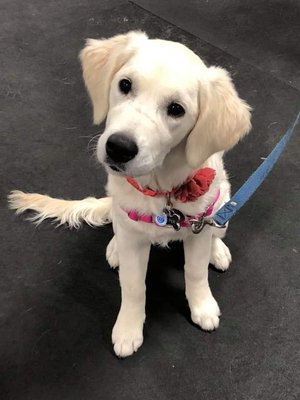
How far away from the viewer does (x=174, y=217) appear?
4.02ft

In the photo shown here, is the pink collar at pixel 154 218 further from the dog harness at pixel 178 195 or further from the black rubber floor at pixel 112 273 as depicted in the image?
the black rubber floor at pixel 112 273

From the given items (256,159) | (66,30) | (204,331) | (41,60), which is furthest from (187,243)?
(66,30)

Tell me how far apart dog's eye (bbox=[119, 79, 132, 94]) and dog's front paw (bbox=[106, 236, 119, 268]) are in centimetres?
65

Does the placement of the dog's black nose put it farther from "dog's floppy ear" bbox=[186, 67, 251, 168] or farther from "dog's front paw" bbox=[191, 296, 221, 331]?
"dog's front paw" bbox=[191, 296, 221, 331]

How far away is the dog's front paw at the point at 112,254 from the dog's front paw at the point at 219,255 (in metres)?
0.30

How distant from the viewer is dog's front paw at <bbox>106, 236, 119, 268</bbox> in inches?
63.9

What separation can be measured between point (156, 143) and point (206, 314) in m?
0.66

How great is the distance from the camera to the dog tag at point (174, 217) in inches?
48.3

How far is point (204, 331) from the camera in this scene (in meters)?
1.51

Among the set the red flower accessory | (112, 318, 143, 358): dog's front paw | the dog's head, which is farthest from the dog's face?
(112, 318, 143, 358): dog's front paw

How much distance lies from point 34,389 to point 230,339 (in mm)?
566

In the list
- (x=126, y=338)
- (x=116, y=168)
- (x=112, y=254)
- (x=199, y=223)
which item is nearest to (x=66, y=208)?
(x=112, y=254)

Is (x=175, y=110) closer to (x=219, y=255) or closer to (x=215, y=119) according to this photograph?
(x=215, y=119)

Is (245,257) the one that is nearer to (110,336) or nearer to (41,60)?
(110,336)
